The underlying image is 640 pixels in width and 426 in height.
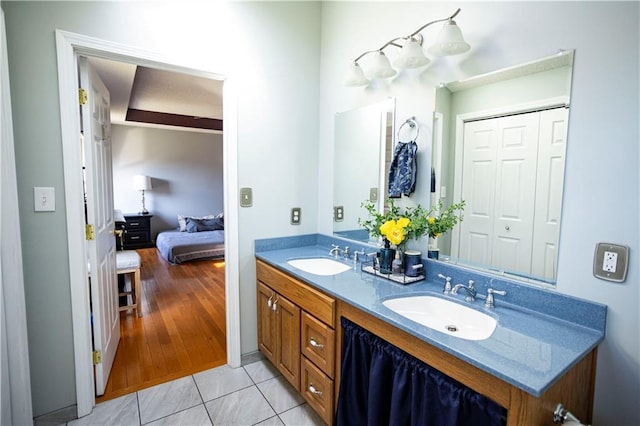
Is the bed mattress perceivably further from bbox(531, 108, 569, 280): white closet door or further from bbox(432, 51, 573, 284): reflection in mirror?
bbox(531, 108, 569, 280): white closet door

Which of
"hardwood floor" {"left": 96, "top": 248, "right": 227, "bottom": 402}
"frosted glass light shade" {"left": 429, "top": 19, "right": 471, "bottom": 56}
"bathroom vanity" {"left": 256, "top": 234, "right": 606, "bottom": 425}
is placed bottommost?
"hardwood floor" {"left": 96, "top": 248, "right": 227, "bottom": 402}

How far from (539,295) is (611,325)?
22cm

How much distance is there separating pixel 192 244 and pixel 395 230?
4.25 meters

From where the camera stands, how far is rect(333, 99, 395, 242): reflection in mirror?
2.00m

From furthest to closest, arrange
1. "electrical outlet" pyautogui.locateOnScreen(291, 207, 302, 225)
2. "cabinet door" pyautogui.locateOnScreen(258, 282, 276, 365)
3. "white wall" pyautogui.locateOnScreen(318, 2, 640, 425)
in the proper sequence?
1. "electrical outlet" pyautogui.locateOnScreen(291, 207, 302, 225)
2. "cabinet door" pyautogui.locateOnScreen(258, 282, 276, 365)
3. "white wall" pyautogui.locateOnScreen(318, 2, 640, 425)

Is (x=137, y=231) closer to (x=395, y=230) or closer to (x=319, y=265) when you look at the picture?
(x=319, y=265)

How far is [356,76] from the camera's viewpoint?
6.56 feet

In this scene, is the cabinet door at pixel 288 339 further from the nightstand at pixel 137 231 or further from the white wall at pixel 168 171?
the white wall at pixel 168 171

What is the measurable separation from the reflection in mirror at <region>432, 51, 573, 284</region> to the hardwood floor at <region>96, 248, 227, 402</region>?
201cm

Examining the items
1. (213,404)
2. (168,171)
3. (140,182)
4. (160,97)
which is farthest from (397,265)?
(168,171)

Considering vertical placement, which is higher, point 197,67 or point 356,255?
point 197,67

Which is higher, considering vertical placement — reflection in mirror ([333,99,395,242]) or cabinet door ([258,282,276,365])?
reflection in mirror ([333,99,395,242])

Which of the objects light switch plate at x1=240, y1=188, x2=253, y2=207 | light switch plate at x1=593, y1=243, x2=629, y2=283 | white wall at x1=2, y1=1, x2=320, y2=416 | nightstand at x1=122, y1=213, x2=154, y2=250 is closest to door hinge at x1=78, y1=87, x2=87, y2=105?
white wall at x1=2, y1=1, x2=320, y2=416

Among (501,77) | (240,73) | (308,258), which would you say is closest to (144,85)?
(240,73)
